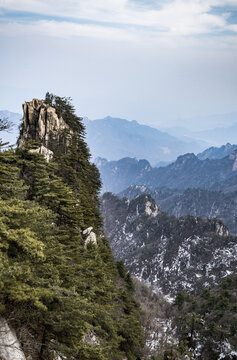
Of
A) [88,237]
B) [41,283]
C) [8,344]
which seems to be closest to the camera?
[8,344]

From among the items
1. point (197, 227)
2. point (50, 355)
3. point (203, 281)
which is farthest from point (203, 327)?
point (197, 227)

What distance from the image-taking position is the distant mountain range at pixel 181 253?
10806cm

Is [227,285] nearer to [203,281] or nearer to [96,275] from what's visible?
[203,281]

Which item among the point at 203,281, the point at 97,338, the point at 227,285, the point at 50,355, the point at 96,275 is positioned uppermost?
the point at 96,275

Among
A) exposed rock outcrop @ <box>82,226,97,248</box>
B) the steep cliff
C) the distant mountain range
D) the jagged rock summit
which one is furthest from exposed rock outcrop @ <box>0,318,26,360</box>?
the distant mountain range

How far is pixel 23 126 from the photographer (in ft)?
167

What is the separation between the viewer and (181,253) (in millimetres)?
131500

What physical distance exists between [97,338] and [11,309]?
11.7 metres

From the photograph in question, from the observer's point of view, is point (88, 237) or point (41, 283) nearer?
point (41, 283)

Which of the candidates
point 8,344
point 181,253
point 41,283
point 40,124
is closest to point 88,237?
point 41,283

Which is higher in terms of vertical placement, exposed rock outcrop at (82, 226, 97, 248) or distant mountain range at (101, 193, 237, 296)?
exposed rock outcrop at (82, 226, 97, 248)

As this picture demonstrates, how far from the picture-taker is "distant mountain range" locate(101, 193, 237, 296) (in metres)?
108

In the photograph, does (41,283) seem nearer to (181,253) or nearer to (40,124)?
(40,124)

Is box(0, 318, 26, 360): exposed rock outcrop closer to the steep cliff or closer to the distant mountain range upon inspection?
the steep cliff
